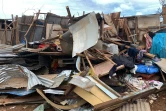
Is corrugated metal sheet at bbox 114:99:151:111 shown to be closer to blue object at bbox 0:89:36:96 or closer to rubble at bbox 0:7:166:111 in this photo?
rubble at bbox 0:7:166:111

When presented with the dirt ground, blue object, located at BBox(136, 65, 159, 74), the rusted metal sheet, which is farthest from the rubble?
the rusted metal sheet

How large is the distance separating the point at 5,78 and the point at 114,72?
2.93 metres

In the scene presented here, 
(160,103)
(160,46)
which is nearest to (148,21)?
(160,46)

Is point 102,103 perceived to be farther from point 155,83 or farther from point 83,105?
point 155,83

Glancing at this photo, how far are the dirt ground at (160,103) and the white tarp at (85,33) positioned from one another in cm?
218

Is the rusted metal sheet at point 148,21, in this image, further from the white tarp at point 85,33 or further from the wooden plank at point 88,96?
the wooden plank at point 88,96

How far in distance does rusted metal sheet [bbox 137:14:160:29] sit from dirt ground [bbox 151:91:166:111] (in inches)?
282

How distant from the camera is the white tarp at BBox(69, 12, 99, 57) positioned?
5.48m

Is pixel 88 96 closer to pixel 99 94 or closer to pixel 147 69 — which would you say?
pixel 99 94

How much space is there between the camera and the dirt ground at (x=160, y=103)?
4.60 metres

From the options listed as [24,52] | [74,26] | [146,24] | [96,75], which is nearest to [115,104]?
[96,75]

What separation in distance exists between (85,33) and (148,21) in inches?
294

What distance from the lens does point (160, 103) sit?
4875mm

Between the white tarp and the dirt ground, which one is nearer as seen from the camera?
the dirt ground
